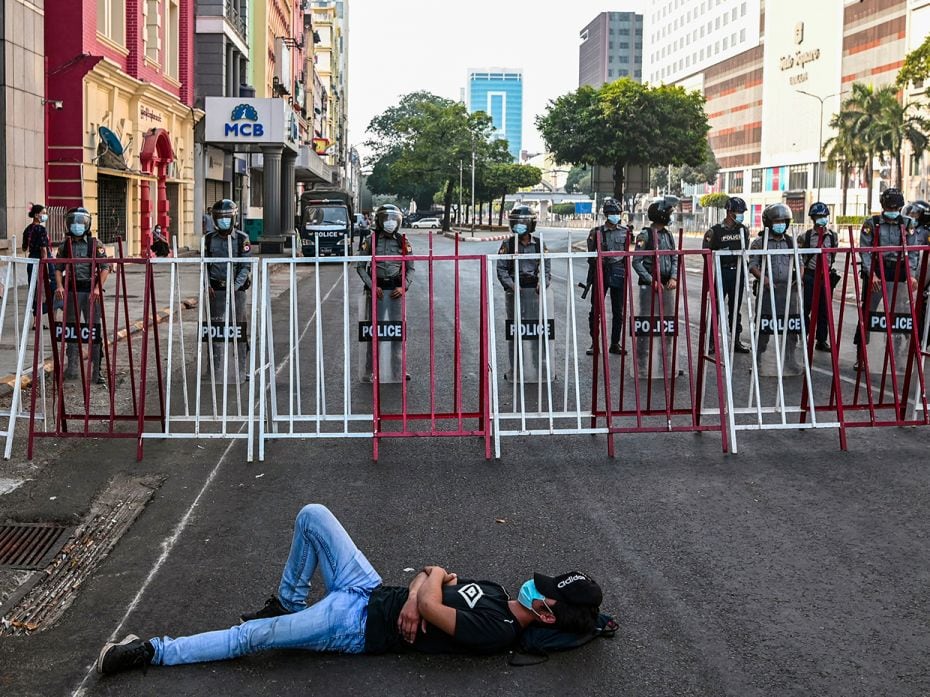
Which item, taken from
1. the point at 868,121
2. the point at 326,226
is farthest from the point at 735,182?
the point at 326,226

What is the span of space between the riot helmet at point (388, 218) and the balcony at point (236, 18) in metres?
35.4

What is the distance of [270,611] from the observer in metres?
4.66

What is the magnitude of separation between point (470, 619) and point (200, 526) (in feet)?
8.58

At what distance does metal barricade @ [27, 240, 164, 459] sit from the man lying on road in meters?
3.88

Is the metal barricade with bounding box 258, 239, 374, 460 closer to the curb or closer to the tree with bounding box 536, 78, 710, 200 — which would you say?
the curb

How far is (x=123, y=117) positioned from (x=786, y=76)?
86843 mm

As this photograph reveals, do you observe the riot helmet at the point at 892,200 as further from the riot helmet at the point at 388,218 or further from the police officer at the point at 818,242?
the riot helmet at the point at 388,218

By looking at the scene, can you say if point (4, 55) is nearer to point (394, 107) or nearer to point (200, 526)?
point (200, 526)

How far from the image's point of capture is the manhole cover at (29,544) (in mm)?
5828

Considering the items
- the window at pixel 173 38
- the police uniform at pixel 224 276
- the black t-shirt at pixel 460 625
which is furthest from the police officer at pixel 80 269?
the window at pixel 173 38

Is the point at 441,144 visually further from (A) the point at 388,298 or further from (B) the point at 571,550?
(B) the point at 571,550

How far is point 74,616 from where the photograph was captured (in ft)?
16.4

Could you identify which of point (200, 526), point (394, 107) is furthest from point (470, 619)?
point (394, 107)

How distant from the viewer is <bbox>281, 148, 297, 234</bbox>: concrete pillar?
5188cm
